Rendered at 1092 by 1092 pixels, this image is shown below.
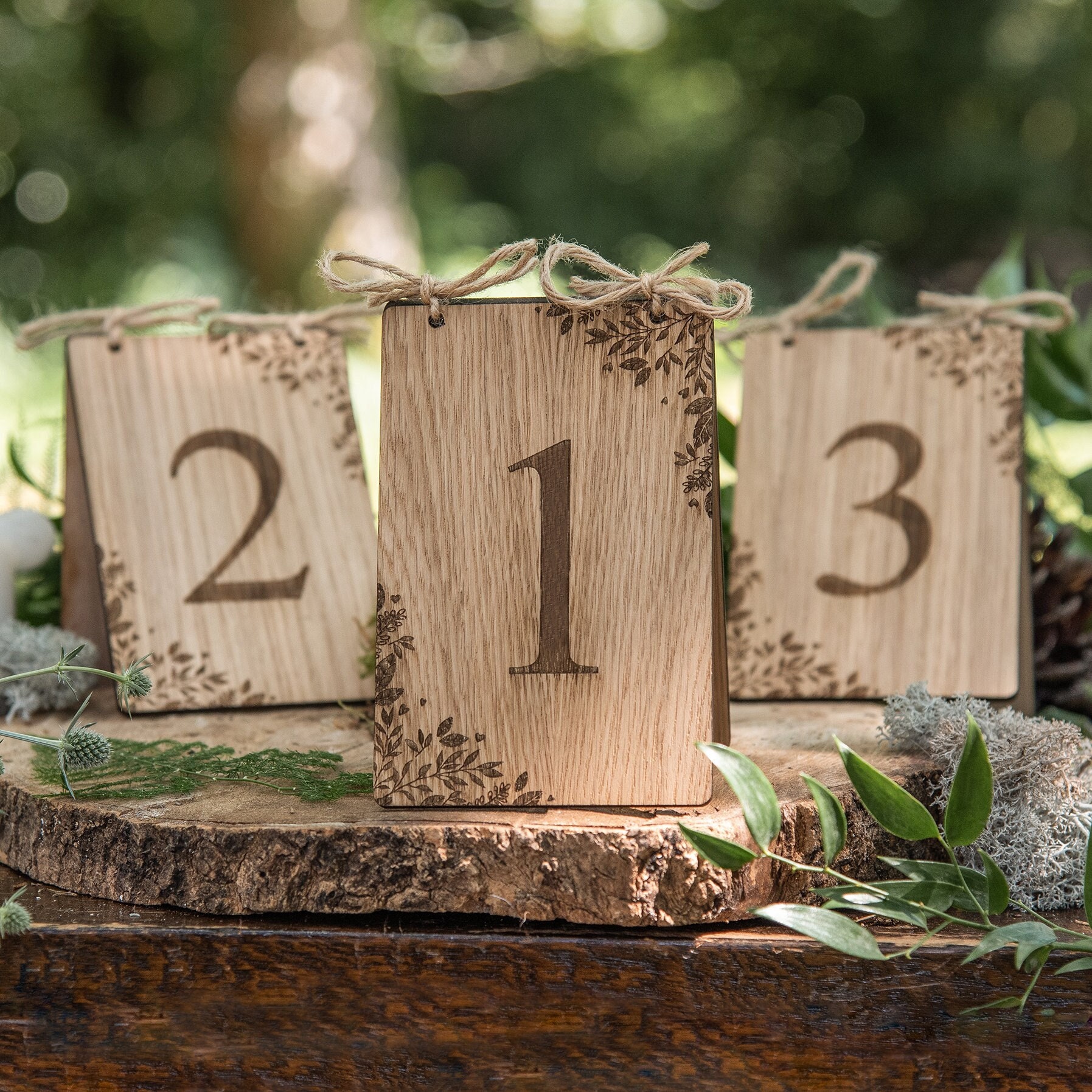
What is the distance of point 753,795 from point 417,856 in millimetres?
201

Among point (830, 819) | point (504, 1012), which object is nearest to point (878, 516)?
point (830, 819)

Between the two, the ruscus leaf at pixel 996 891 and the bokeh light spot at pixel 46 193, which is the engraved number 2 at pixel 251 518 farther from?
the bokeh light spot at pixel 46 193

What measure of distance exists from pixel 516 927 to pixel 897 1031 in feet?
0.72

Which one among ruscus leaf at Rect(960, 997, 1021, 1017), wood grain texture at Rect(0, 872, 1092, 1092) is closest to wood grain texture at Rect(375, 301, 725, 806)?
wood grain texture at Rect(0, 872, 1092, 1092)

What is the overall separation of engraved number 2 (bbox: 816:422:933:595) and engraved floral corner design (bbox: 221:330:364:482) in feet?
1.47

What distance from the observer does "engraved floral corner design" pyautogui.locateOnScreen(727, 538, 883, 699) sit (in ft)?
2.98

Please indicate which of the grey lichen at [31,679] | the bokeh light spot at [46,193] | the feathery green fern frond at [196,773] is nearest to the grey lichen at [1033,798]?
the feathery green fern frond at [196,773]

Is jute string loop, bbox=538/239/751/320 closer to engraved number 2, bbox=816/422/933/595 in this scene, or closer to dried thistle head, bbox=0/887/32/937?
engraved number 2, bbox=816/422/933/595

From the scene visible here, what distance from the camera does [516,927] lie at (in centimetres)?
60

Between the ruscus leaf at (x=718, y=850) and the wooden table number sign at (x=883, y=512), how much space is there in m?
0.41

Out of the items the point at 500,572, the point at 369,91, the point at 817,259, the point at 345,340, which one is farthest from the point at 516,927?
the point at 817,259

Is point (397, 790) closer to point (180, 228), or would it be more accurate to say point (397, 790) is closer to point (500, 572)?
point (500, 572)

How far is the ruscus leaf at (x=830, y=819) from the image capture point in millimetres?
526

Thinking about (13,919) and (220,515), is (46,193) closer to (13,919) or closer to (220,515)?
(220,515)
